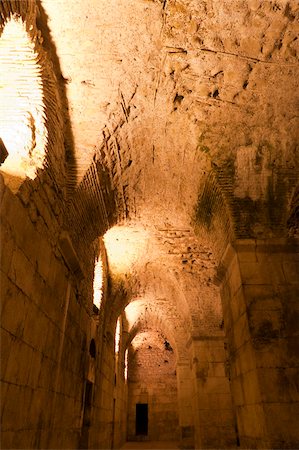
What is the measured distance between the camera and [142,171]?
180 inches

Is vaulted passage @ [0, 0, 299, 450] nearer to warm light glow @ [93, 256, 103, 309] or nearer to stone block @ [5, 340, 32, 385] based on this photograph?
stone block @ [5, 340, 32, 385]

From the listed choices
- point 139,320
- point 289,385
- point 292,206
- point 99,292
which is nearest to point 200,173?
point 292,206

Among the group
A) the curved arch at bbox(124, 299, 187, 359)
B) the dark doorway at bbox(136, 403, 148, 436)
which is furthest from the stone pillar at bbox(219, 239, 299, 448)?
the dark doorway at bbox(136, 403, 148, 436)

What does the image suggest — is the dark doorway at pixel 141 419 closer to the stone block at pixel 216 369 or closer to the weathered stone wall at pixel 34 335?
the stone block at pixel 216 369

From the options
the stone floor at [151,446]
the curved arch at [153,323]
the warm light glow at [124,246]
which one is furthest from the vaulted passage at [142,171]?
the stone floor at [151,446]

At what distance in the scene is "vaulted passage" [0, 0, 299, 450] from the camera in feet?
9.41

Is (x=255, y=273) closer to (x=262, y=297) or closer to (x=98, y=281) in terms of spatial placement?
(x=262, y=297)

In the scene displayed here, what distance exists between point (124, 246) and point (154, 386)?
11.4m

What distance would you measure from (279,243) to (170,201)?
1875 millimetres

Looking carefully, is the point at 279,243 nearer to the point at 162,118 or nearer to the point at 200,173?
the point at 200,173

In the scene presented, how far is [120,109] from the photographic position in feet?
12.4

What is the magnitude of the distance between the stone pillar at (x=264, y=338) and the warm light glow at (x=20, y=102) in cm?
262

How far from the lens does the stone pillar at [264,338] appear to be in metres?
3.05

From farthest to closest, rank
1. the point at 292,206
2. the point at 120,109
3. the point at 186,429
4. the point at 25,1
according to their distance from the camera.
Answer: the point at 186,429
the point at 292,206
the point at 120,109
the point at 25,1
